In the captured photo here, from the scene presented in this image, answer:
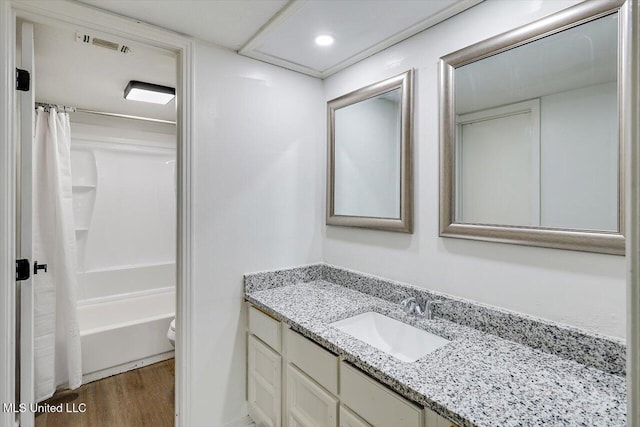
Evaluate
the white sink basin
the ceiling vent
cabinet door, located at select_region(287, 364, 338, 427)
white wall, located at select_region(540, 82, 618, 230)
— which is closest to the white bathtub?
cabinet door, located at select_region(287, 364, 338, 427)

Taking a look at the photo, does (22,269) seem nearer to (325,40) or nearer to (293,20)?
(293,20)

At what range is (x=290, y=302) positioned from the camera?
5.60ft

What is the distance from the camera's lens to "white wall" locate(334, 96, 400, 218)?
1.76 m

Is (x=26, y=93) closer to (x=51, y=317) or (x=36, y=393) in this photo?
(x=51, y=317)

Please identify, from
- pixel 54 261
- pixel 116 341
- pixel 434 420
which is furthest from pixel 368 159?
pixel 116 341

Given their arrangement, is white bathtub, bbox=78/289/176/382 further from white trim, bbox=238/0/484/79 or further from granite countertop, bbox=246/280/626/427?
white trim, bbox=238/0/484/79

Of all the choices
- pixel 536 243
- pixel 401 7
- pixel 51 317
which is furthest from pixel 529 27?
pixel 51 317

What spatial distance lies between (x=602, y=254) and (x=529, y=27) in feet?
2.73

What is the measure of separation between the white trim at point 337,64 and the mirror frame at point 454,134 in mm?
174

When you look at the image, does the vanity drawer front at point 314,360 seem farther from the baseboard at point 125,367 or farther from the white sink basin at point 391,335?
the baseboard at point 125,367

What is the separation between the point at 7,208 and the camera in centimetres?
133

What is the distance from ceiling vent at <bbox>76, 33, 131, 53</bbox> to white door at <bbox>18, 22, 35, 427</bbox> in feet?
0.67

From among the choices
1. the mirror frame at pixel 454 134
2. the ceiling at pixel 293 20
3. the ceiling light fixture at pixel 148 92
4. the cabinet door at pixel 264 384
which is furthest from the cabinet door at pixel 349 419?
the ceiling light fixture at pixel 148 92

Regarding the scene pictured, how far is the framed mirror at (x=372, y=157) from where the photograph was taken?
167cm
